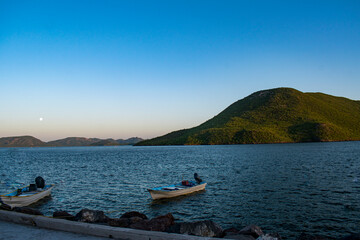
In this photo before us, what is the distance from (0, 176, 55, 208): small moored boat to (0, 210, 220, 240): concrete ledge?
1584cm

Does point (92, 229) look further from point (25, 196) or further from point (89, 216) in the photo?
point (25, 196)

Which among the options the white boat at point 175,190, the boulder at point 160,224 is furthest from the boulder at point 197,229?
the white boat at point 175,190

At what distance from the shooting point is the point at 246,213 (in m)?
21.5

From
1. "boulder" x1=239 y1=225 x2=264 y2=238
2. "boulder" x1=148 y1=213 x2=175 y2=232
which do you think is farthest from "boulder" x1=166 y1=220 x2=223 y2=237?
"boulder" x1=239 y1=225 x2=264 y2=238

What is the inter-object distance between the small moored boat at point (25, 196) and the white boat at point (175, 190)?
41.4 ft

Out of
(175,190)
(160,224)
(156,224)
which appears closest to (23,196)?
(175,190)

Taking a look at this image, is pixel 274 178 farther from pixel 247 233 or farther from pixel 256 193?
pixel 247 233

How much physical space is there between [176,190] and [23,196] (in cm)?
1559

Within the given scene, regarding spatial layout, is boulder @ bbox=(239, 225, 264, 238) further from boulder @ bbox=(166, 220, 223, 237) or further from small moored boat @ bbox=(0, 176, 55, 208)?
small moored boat @ bbox=(0, 176, 55, 208)

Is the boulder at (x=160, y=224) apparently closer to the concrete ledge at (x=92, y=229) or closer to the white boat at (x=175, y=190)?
the concrete ledge at (x=92, y=229)

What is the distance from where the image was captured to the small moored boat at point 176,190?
26344 mm

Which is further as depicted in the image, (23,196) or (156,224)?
(23,196)

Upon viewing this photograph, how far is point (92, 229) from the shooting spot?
330 inches

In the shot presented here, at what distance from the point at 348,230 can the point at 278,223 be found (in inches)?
174
